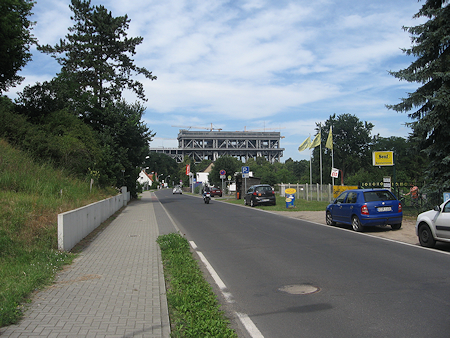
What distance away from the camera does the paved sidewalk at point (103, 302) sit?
4.35 metres

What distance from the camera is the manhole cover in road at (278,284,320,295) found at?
19.8 feet

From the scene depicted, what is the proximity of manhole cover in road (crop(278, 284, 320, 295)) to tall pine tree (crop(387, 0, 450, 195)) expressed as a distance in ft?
39.9

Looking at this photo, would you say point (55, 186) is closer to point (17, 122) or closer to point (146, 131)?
point (17, 122)

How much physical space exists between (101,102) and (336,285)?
32.7 metres

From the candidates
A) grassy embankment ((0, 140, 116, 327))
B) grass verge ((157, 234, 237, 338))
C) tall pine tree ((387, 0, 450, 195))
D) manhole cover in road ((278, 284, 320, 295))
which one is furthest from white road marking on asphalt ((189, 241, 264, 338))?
tall pine tree ((387, 0, 450, 195))

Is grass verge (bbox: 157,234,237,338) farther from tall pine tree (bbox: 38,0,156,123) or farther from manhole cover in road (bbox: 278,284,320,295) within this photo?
tall pine tree (bbox: 38,0,156,123)

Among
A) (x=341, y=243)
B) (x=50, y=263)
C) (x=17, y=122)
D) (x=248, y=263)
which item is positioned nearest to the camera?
(x=50, y=263)

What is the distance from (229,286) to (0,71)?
78.0 ft

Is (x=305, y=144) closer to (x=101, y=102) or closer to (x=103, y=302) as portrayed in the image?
(x=101, y=102)

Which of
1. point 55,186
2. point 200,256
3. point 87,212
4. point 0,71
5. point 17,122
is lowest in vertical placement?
point 200,256

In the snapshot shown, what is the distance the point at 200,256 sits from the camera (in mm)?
9508

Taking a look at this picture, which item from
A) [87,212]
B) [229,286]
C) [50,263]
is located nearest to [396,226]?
[229,286]

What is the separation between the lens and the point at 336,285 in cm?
641

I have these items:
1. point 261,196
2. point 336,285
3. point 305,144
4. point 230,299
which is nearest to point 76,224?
point 230,299
